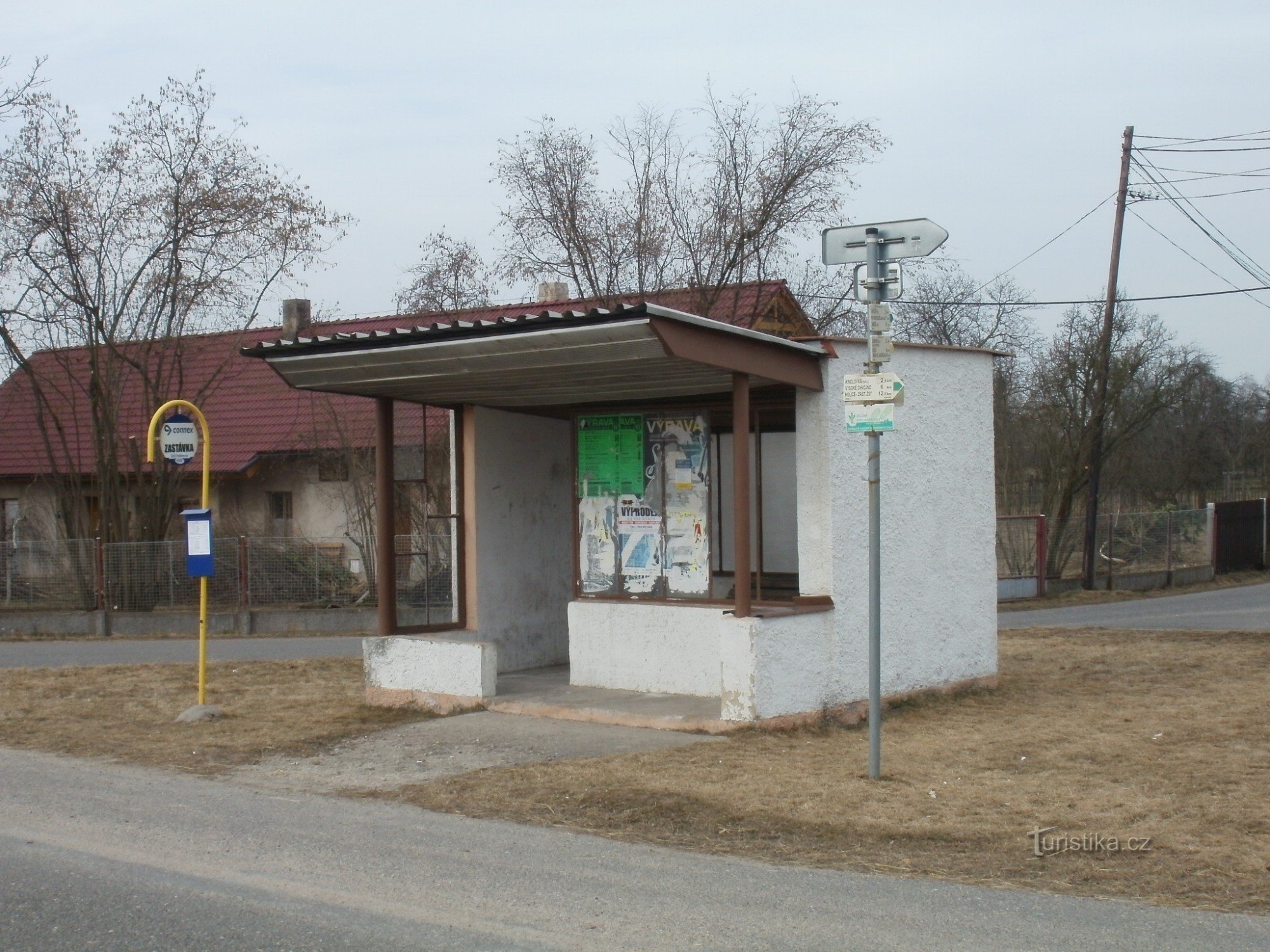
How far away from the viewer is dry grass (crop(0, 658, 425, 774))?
967cm

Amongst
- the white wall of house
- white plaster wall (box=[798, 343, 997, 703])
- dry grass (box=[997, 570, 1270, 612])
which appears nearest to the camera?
white plaster wall (box=[798, 343, 997, 703])

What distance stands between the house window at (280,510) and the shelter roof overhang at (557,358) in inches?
710

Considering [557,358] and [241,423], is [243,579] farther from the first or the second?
[557,358]

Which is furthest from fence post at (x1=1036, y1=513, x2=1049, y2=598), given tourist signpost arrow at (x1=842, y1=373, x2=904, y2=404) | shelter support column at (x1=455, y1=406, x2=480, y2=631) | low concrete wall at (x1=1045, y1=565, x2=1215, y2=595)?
tourist signpost arrow at (x1=842, y1=373, x2=904, y2=404)

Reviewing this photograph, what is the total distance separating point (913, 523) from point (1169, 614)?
40.1ft

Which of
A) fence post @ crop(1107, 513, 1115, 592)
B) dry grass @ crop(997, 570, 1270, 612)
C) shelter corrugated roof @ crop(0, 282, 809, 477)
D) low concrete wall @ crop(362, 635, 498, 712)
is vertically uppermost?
shelter corrugated roof @ crop(0, 282, 809, 477)

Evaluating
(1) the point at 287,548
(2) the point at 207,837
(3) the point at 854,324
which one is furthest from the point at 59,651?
(3) the point at 854,324

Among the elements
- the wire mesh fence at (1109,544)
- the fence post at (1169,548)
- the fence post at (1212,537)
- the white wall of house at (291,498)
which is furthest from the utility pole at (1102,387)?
the white wall of house at (291,498)

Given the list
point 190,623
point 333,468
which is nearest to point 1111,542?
point 333,468

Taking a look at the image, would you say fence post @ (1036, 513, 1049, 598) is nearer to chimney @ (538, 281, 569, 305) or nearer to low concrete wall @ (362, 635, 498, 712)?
chimney @ (538, 281, 569, 305)

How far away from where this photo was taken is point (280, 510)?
28797 millimetres

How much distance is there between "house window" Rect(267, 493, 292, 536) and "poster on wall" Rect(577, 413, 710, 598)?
60.0 ft

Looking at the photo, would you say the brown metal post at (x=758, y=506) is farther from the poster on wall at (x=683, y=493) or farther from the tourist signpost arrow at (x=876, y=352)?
the tourist signpost arrow at (x=876, y=352)

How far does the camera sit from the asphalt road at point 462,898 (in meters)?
5.16
